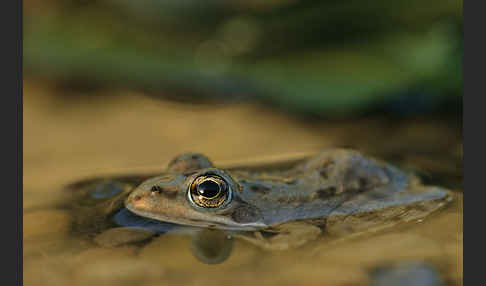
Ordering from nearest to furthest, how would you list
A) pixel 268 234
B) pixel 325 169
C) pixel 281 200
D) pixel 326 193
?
pixel 268 234 → pixel 281 200 → pixel 326 193 → pixel 325 169

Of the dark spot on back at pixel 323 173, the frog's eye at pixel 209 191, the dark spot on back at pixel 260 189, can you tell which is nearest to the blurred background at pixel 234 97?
the frog's eye at pixel 209 191

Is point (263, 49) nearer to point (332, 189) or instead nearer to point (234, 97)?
point (234, 97)

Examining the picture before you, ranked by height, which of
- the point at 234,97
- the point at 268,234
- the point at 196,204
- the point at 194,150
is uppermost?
the point at 234,97

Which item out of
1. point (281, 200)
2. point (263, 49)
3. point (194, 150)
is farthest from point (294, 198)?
point (263, 49)

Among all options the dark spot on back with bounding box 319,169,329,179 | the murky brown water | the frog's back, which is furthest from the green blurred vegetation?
the dark spot on back with bounding box 319,169,329,179

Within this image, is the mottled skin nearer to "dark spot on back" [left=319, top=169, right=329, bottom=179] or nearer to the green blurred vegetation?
"dark spot on back" [left=319, top=169, right=329, bottom=179]

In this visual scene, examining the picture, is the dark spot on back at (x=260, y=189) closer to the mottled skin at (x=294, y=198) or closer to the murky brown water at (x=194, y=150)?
the mottled skin at (x=294, y=198)

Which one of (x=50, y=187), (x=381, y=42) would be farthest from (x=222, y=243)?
(x=381, y=42)
